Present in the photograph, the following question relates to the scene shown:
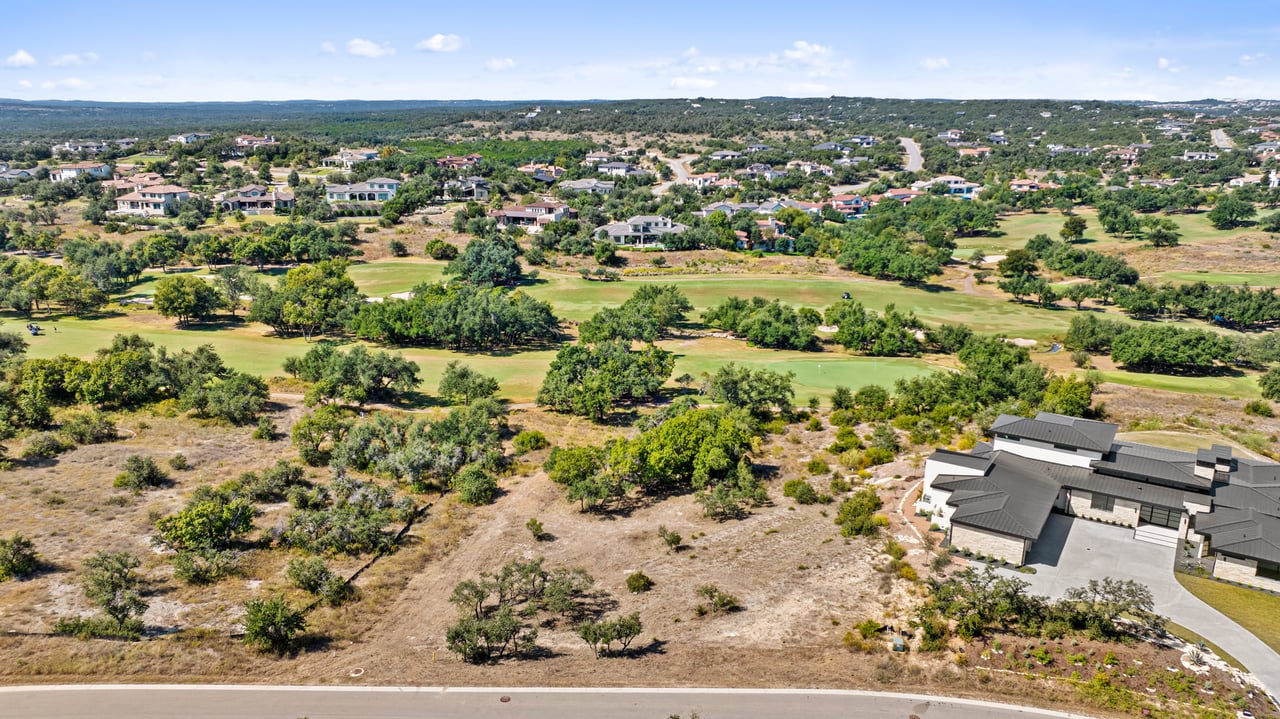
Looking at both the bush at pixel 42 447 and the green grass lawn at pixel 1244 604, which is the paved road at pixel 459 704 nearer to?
the green grass lawn at pixel 1244 604

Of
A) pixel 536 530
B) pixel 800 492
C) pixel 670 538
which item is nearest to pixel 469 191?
pixel 536 530

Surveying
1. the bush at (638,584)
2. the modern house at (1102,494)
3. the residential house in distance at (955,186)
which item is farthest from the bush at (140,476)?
the residential house in distance at (955,186)

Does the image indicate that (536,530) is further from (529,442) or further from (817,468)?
(817,468)

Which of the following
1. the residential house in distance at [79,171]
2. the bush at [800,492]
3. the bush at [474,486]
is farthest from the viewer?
the residential house in distance at [79,171]

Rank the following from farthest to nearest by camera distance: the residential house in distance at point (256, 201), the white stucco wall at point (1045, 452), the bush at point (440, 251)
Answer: the residential house in distance at point (256, 201), the bush at point (440, 251), the white stucco wall at point (1045, 452)

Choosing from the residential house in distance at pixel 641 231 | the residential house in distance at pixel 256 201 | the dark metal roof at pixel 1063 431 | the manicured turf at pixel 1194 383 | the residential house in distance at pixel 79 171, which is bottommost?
the manicured turf at pixel 1194 383

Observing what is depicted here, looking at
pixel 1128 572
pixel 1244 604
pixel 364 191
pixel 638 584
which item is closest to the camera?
pixel 1244 604

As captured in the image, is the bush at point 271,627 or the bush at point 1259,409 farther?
the bush at point 1259,409
